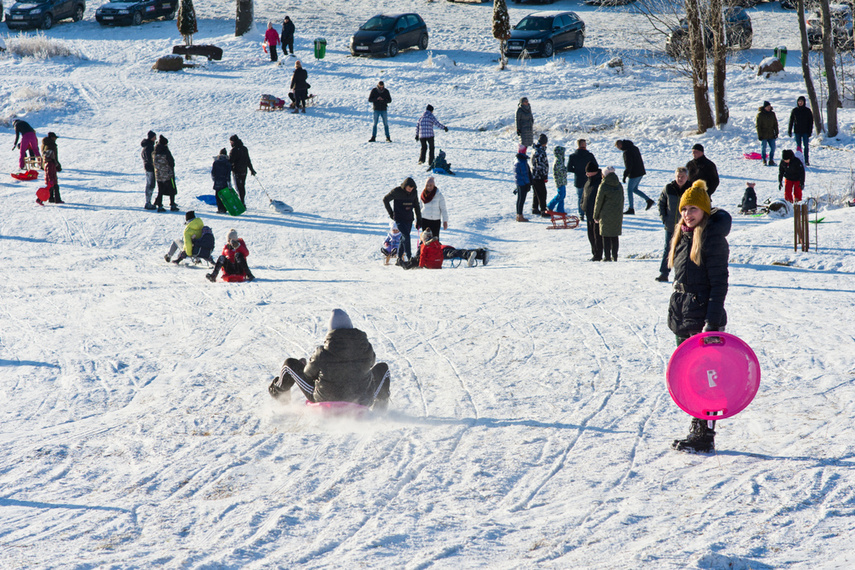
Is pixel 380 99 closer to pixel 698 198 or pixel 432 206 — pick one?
pixel 432 206

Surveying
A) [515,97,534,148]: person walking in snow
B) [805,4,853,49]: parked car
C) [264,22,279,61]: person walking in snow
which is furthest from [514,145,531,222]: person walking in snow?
[264,22,279,61]: person walking in snow

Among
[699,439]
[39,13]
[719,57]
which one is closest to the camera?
[699,439]

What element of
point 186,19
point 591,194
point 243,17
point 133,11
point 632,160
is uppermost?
point 133,11

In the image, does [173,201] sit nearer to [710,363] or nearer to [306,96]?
[306,96]

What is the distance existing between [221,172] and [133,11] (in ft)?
66.6

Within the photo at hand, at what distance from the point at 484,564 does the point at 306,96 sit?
1931cm

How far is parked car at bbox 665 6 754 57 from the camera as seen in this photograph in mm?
19625

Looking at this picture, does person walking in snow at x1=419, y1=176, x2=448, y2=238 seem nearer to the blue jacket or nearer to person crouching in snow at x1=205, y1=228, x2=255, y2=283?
the blue jacket

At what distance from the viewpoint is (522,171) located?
13.7m

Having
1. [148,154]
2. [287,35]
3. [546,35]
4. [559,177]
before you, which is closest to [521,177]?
[559,177]

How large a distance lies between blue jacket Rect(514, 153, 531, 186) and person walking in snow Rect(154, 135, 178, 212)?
655cm

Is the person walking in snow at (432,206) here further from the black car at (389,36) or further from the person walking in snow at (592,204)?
the black car at (389,36)

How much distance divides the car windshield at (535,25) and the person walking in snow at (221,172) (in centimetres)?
1481

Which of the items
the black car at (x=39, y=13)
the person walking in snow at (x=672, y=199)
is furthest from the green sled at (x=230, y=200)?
the black car at (x=39, y=13)
